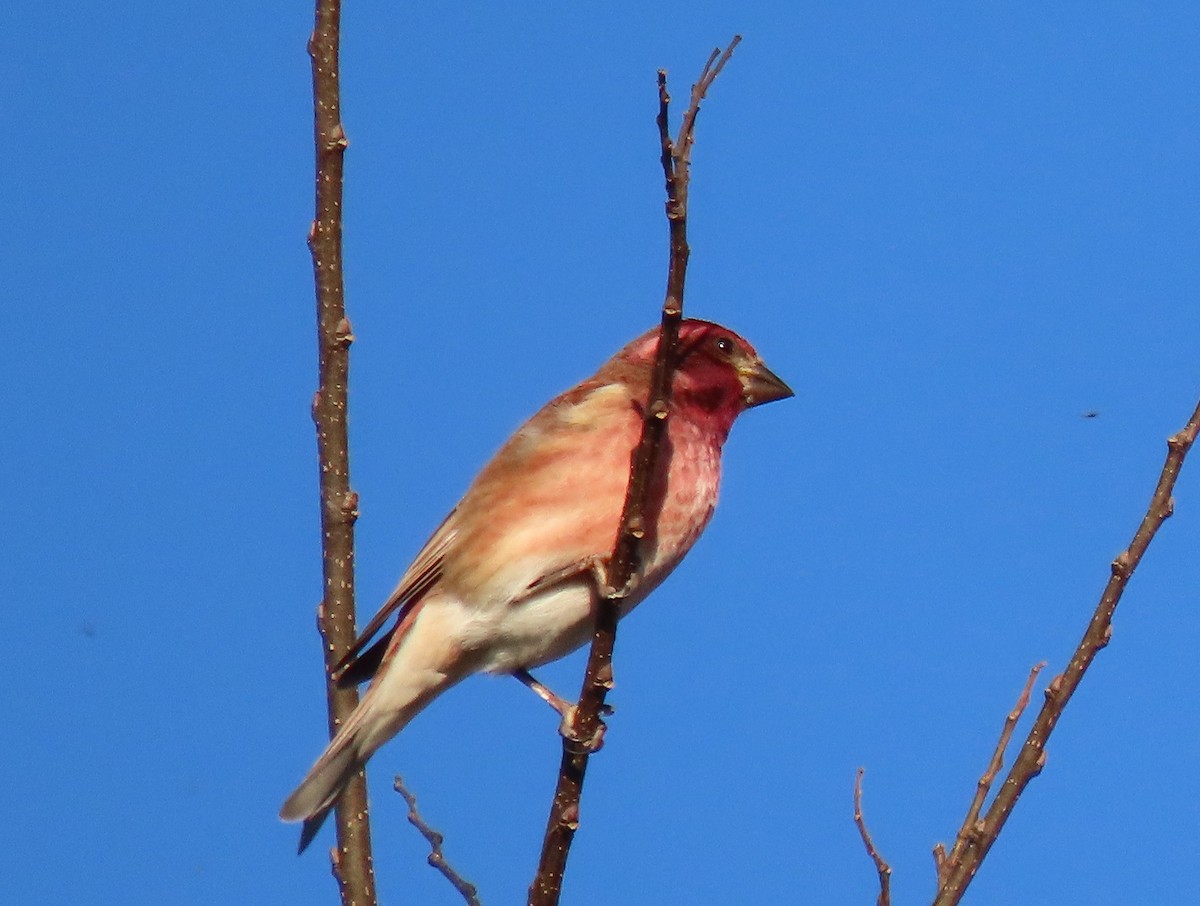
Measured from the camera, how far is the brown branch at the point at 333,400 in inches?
177

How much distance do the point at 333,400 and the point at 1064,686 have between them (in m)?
2.17

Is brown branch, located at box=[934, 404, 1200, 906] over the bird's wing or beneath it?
beneath

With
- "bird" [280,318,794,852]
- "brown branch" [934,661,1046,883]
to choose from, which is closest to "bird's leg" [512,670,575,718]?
"bird" [280,318,794,852]

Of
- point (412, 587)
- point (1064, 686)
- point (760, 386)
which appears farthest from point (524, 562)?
point (1064, 686)

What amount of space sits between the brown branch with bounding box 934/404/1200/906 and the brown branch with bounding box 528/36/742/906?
110 centimetres

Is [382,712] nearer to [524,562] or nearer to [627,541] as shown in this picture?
[524,562]

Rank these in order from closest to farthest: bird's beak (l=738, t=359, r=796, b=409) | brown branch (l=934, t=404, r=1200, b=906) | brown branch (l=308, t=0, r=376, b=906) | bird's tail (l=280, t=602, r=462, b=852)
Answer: brown branch (l=934, t=404, r=1200, b=906), brown branch (l=308, t=0, r=376, b=906), bird's tail (l=280, t=602, r=462, b=852), bird's beak (l=738, t=359, r=796, b=409)

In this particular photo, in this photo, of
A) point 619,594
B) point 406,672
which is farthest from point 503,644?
point 619,594

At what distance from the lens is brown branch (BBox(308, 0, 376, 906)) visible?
4.48 metres

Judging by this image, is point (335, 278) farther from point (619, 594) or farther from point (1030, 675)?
point (1030, 675)

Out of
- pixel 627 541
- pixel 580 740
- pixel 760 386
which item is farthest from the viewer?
pixel 760 386

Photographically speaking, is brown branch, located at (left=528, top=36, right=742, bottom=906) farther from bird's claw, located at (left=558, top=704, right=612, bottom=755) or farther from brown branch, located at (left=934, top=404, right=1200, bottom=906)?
brown branch, located at (left=934, top=404, right=1200, bottom=906)

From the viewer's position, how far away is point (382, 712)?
19.0 ft

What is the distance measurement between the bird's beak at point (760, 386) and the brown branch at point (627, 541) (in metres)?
2.09
